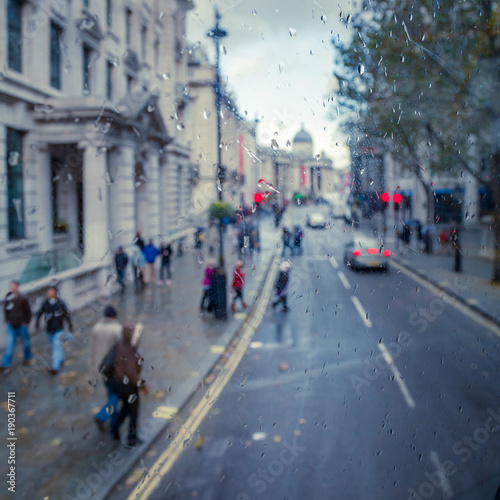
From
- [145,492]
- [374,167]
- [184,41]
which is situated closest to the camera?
[374,167]

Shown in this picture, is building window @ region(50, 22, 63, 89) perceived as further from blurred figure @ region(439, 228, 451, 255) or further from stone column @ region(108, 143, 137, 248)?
blurred figure @ region(439, 228, 451, 255)

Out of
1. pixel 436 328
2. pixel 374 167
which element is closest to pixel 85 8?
pixel 374 167

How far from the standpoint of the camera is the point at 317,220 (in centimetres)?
227

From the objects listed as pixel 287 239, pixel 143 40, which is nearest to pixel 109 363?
pixel 287 239

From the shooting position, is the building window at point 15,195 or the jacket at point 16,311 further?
the jacket at point 16,311

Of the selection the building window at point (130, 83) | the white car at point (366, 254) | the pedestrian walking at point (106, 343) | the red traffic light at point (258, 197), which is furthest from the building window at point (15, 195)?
the white car at point (366, 254)

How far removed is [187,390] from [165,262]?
123 cm

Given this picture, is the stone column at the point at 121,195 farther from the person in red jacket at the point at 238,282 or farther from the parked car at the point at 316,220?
the parked car at the point at 316,220

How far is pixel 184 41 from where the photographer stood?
247 cm

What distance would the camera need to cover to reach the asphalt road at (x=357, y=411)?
262 cm

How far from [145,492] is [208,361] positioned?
74.4 inches

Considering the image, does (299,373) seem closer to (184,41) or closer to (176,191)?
(176,191)

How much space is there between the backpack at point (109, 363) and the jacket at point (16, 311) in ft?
2.36

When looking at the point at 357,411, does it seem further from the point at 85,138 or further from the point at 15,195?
the point at 85,138
